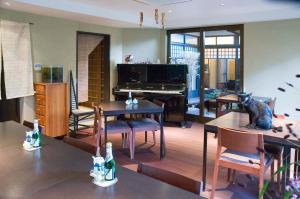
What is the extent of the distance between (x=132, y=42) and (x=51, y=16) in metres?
2.16

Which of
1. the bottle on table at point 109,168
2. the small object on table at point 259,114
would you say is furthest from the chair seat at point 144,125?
the bottle on table at point 109,168

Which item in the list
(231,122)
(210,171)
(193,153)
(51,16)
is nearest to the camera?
(231,122)

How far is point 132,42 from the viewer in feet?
22.4

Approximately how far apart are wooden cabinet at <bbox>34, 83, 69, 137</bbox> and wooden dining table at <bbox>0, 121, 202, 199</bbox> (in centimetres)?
277

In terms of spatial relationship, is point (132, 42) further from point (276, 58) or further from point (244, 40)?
point (276, 58)

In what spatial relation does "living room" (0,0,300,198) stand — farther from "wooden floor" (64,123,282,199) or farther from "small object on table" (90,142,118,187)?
"small object on table" (90,142,118,187)

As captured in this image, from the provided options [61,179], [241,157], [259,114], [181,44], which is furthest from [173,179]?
[181,44]

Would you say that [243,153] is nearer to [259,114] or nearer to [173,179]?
[259,114]

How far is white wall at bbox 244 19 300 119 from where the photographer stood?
17.3 feet

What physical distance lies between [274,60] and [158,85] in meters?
2.56

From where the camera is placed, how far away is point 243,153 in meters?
2.81

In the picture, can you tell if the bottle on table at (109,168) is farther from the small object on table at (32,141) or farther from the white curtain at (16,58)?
the white curtain at (16,58)

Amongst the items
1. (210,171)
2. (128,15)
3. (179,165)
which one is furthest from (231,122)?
(128,15)

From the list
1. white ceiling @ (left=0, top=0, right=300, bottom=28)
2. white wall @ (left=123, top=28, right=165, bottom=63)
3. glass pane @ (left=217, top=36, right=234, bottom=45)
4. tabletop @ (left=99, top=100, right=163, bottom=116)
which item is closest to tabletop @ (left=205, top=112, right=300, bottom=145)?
tabletop @ (left=99, top=100, right=163, bottom=116)
